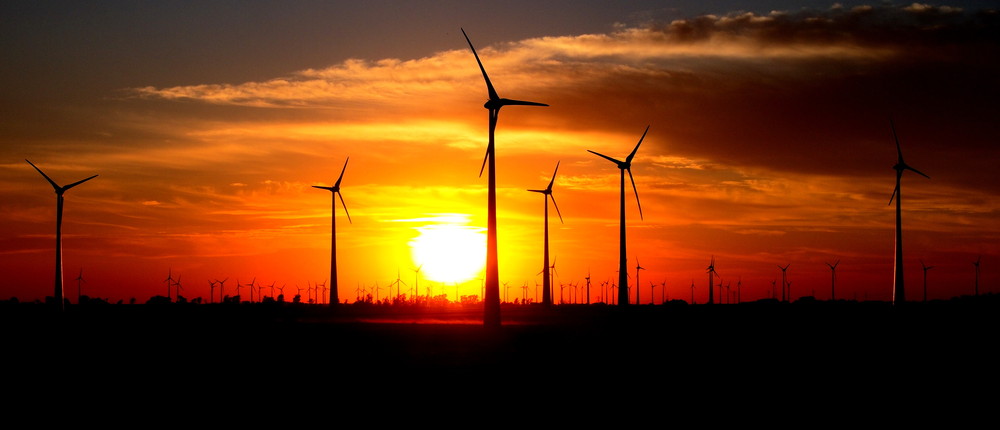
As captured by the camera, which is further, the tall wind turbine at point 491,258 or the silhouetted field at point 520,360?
the tall wind turbine at point 491,258

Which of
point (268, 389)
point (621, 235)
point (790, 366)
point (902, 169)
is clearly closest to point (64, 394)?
point (268, 389)

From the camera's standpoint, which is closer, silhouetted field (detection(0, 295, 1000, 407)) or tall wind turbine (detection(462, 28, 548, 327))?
silhouetted field (detection(0, 295, 1000, 407))

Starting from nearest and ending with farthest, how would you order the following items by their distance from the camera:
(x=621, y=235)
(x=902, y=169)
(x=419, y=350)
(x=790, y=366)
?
(x=790, y=366)
(x=419, y=350)
(x=621, y=235)
(x=902, y=169)

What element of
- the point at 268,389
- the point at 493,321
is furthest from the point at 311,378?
the point at 493,321

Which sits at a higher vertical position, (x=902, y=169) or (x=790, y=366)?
(x=902, y=169)

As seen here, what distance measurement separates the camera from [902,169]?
163625 mm

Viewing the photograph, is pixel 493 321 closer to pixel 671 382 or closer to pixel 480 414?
pixel 671 382

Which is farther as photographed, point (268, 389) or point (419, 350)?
point (419, 350)

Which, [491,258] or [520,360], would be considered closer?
[520,360]

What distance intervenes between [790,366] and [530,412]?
87.2 feet

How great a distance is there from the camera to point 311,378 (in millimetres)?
58625

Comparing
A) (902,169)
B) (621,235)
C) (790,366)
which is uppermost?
(902,169)

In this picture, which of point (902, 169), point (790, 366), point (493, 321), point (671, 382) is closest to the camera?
point (671, 382)

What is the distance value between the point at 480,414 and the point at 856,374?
2643 cm
